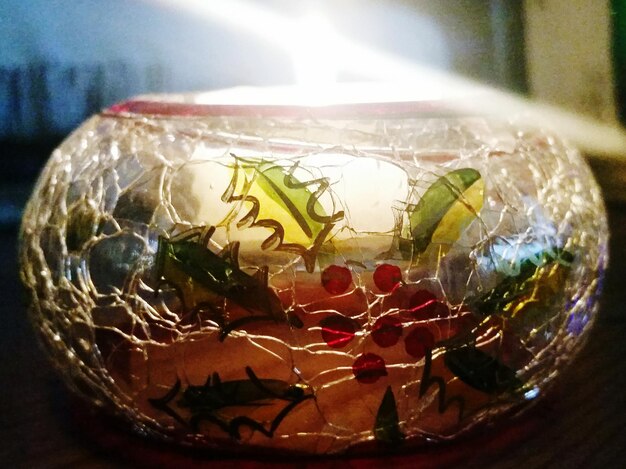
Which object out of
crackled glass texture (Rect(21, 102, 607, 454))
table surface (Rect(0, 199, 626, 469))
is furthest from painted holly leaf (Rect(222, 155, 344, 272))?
table surface (Rect(0, 199, 626, 469))

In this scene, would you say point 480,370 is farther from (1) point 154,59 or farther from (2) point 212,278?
(1) point 154,59

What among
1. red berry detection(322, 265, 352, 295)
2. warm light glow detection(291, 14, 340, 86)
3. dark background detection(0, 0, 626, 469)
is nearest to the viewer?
red berry detection(322, 265, 352, 295)

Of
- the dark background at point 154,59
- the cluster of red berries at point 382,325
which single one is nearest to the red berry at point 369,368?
the cluster of red berries at point 382,325

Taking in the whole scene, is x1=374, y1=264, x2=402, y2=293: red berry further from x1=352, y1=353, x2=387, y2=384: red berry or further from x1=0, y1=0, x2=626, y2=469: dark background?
x1=0, y1=0, x2=626, y2=469: dark background

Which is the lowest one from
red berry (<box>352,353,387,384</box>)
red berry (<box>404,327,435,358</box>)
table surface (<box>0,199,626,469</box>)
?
table surface (<box>0,199,626,469</box>)

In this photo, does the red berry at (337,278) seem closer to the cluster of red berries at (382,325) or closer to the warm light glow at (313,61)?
the cluster of red berries at (382,325)

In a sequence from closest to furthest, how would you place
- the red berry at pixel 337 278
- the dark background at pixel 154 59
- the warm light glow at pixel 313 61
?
1. the red berry at pixel 337 278
2. the warm light glow at pixel 313 61
3. the dark background at pixel 154 59

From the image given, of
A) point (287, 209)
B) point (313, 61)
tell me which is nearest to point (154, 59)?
point (313, 61)

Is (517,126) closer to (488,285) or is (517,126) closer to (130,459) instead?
(488,285)
